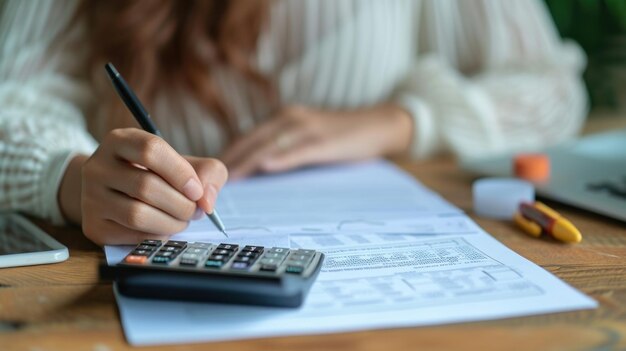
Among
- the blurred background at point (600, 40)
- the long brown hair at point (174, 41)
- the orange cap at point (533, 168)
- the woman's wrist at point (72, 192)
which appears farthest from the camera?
the blurred background at point (600, 40)

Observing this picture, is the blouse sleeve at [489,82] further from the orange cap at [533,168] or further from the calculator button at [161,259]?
the calculator button at [161,259]

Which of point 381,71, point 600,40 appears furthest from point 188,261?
point 600,40

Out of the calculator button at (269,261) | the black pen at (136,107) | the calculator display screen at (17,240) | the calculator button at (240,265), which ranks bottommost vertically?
the calculator display screen at (17,240)

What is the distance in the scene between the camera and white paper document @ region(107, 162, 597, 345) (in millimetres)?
421

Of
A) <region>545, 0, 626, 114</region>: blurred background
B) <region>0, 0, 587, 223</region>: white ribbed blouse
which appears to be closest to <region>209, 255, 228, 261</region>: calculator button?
<region>0, 0, 587, 223</region>: white ribbed blouse

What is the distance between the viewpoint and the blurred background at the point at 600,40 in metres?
1.33

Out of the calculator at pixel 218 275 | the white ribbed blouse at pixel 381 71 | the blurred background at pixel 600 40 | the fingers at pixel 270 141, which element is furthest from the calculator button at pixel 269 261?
the blurred background at pixel 600 40

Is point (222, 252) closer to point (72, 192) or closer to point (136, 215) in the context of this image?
point (136, 215)

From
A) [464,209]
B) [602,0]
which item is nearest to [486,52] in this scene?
[602,0]

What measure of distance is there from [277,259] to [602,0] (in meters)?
1.10

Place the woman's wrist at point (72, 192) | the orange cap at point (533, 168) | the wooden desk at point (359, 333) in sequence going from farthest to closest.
Result: 1. the orange cap at point (533, 168)
2. the woman's wrist at point (72, 192)
3. the wooden desk at point (359, 333)

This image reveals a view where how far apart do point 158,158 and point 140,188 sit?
0.10ft

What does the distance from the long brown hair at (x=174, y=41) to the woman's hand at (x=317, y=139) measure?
4.9 inches

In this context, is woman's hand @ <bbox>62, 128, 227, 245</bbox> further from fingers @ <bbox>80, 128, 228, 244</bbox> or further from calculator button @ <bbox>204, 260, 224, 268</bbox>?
calculator button @ <bbox>204, 260, 224, 268</bbox>
